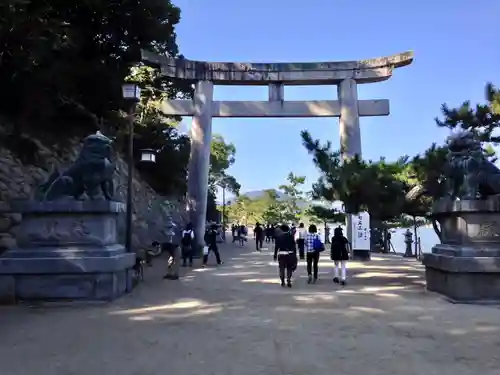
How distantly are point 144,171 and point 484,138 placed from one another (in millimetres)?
20293

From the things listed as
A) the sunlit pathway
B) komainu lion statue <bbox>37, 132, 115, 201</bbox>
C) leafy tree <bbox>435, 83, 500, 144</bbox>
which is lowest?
the sunlit pathway

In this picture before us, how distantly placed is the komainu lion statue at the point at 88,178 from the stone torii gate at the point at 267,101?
10142 mm

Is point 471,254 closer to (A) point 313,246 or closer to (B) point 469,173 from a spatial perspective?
(B) point 469,173

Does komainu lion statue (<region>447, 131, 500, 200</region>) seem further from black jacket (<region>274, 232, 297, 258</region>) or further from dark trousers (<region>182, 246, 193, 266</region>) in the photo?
dark trousers (<region>182, 246, 193, 266</region>)

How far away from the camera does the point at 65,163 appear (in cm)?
2022

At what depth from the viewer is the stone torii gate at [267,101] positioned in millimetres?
20625

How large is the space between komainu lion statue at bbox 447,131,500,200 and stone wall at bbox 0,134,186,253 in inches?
297

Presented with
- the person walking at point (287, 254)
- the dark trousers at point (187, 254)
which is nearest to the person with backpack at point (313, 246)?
the person walking at point (287, 254)

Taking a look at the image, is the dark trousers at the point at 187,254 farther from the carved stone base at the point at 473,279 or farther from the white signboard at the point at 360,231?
the carved stone base at the point at 473,279

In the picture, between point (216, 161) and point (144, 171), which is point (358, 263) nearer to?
point (144, 171)

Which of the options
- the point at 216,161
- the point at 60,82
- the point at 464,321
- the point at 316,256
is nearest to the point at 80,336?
the point at 464,321

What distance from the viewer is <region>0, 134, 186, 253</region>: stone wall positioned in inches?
579

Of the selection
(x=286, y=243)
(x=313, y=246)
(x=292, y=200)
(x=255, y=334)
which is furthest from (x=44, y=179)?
(x=292, y=200)

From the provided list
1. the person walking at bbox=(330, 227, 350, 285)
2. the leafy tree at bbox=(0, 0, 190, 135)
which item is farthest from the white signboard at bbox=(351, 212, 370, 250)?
the leafy tree at bbox=(0, 0, 190, 135)
